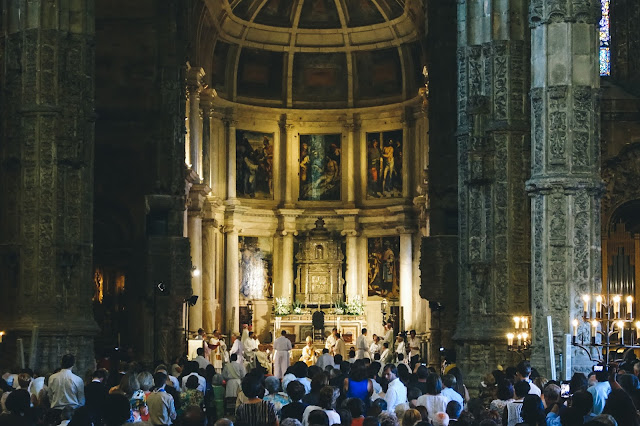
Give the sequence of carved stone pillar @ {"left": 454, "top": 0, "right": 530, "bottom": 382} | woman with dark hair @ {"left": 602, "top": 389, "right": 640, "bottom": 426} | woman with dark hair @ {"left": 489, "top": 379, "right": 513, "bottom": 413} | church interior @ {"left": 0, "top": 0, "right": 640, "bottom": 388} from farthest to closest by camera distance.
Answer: carved stone pillar @ {"left": 454, "top": 0, "right": 530, "bottom": 382} → church interior @ {"left": 0, "top": 0, "right": 640, "bottom": 388} → woman with dark hair @ {"left": 489, "top": 379, "right": 513, "bottom": 413} → woman with dark hair @ {"left": 602, "top": 389, "right": 640, "bottom": 426}

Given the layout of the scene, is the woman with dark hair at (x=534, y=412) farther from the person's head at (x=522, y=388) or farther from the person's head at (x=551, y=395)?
the person's head at (x=522, y=388)

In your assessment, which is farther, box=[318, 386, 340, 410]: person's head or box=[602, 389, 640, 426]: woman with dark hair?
box=[318, 386, 340, 410]: person's head

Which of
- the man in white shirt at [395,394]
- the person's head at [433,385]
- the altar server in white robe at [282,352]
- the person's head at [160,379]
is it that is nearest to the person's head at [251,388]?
the person's head at [433,385]

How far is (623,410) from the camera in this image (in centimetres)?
1063

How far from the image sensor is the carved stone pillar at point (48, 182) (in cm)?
2455

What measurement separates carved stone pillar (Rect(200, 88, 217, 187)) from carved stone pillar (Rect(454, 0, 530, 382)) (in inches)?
897

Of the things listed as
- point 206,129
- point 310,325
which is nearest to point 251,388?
point 206,129

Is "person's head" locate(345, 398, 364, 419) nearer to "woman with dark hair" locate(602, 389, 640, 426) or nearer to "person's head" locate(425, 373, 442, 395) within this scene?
"person's head" locate(425, 373, 442, 395)

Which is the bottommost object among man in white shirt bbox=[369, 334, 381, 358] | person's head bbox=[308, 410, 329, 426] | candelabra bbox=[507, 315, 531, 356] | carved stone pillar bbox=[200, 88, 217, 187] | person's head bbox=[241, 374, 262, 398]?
man in white shirt bbox=[369, 334, 381, 358]

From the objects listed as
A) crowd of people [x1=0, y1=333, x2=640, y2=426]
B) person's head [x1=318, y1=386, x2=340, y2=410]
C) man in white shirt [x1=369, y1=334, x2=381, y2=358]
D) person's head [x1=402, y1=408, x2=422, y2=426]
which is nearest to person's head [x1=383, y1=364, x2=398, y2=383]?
crowd of people [x1=0, y1=333, x2=640, y2=426]

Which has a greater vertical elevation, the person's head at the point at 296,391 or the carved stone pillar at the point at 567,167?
the carved stone pillar at the point at 567,167

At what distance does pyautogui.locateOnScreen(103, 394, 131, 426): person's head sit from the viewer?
1159 cm

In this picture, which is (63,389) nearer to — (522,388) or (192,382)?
(192,382)

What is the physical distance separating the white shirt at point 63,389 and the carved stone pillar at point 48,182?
6.58 m
